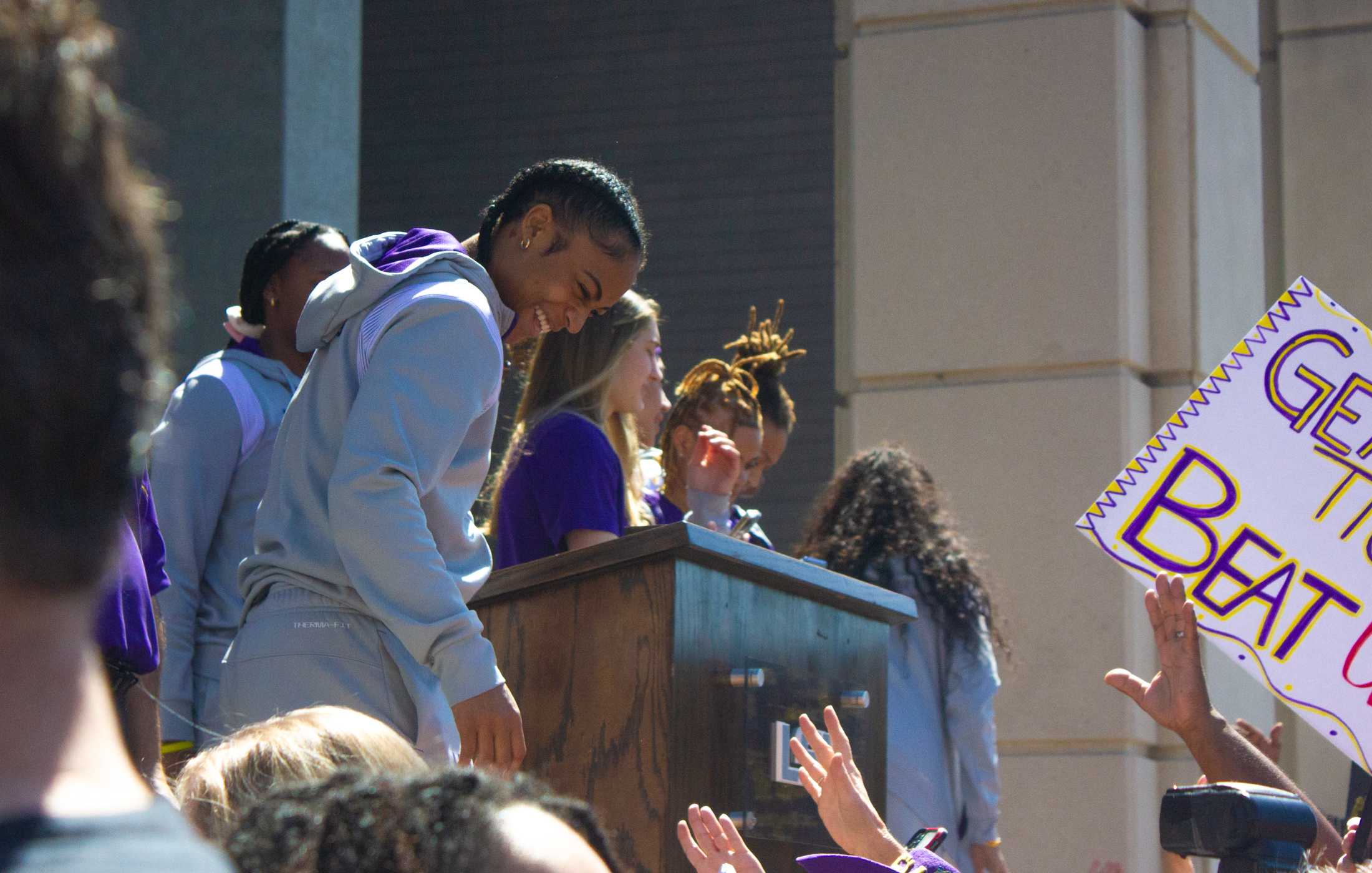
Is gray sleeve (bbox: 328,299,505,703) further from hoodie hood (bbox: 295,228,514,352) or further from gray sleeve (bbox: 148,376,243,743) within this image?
gray sleeve (bbox: 148,376,243,743)

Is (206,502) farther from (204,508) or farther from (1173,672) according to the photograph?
(1173,672)

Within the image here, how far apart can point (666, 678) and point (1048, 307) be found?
2928mm

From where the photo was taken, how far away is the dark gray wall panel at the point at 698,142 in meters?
6.98

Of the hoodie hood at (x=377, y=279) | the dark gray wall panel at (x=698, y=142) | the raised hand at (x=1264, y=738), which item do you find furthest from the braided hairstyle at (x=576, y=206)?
the dark gray wall panel at (x=698, y=142)

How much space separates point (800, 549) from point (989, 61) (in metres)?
1.77

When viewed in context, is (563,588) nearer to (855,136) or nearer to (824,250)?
(855,136)

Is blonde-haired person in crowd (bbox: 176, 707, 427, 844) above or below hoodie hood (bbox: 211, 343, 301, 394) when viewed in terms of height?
below

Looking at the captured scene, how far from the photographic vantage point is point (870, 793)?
3.48m

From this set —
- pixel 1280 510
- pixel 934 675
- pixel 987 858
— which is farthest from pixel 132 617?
pixel 987 858

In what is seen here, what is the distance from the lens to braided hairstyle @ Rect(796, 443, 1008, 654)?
4.56 meters

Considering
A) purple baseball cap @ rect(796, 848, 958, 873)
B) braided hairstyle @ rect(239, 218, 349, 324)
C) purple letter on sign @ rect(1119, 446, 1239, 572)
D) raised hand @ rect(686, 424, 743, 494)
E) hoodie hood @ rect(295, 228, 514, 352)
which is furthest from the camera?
raised hand @ rect(686, 424, 743, 494)

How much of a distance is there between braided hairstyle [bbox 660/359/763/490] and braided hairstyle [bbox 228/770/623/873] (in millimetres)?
3838

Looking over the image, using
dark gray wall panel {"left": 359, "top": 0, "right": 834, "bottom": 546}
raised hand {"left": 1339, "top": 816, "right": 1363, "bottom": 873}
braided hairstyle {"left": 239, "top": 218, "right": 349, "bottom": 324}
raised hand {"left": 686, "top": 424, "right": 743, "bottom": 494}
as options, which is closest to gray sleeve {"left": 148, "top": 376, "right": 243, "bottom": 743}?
braided hairstyle {"left": 239, "top": 218, "right": 349, "bottom": 324}

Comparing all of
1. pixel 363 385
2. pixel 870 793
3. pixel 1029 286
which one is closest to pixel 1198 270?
pixel 1029 286
